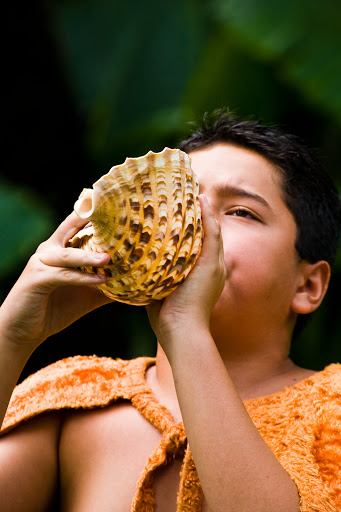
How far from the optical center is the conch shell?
3.19 feet

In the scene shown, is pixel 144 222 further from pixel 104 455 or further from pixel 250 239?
pixel 104 455

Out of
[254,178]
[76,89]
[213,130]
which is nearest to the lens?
[254,178]

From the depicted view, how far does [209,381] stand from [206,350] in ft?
0.16

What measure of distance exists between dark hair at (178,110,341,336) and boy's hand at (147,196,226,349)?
396 mm

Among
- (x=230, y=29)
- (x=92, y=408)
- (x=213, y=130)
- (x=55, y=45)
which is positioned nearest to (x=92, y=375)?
(x=92, y=408)

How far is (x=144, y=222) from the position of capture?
1003 mm

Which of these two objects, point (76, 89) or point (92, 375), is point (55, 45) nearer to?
point (76, 89)

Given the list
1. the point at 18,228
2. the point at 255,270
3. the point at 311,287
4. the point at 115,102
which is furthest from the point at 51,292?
the point at 115,102

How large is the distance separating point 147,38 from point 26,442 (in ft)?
6.24

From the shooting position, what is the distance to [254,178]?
141 cm

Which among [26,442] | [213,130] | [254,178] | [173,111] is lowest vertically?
[26,442]

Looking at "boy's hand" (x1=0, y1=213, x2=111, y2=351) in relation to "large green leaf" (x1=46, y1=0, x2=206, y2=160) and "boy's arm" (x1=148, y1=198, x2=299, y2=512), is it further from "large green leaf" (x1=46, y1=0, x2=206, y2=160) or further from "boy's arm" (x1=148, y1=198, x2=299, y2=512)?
"large green leaf" (x1=46, y1=0, x2=206, y2=160)

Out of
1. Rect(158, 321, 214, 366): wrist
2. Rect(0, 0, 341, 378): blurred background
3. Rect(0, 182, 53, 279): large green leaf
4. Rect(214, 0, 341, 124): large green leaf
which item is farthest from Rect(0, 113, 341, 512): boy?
Rect(0, 0, 341, 378): blurred background

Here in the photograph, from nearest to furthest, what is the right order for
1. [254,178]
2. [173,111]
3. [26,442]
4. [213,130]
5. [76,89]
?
[26,442] < [254,178] < [213,130] < [173,111] < [76,89]
